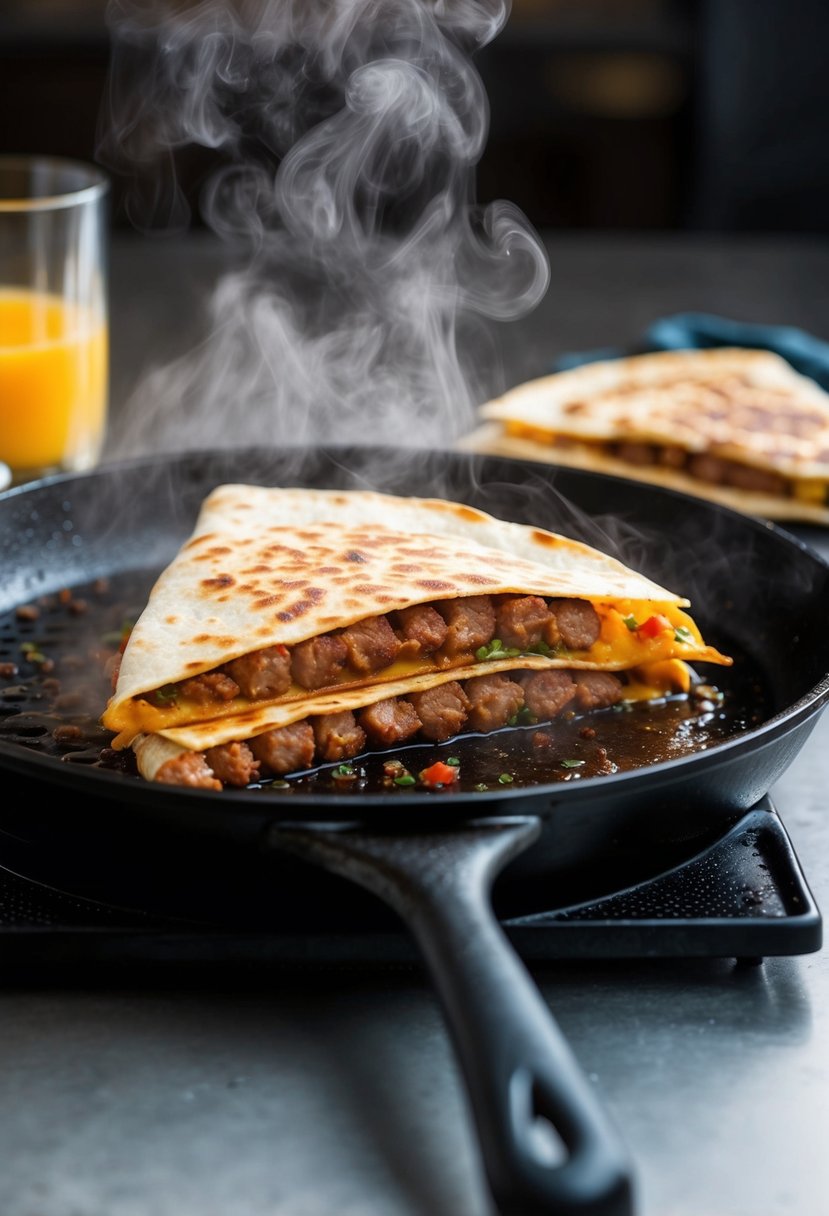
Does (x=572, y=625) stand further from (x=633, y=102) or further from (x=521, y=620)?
(x=633, y=102)

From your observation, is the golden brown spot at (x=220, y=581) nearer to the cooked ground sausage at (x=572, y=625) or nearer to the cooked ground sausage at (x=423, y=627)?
the cooked ground sausage at (x=423, y=627)

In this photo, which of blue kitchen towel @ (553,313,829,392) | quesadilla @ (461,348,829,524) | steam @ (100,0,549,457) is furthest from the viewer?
blue kitchen towel @ (553,313,829,392)

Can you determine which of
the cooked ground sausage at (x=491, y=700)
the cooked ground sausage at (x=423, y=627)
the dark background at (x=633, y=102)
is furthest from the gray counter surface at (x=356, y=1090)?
the dark background at (x=633, y=102)

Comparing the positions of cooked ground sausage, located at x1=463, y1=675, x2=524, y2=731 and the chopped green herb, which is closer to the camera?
cooked ground sausage, located at x1=463, y1=675, x2=524, y2=731

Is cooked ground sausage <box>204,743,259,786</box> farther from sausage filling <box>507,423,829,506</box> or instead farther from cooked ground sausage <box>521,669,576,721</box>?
sausage filling <box>507,423,829,506</box>

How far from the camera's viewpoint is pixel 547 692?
85.7 inches

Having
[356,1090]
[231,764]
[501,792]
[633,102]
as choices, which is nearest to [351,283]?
[231,764]

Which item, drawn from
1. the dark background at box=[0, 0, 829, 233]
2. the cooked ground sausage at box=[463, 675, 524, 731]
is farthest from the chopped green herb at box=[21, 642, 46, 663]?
the dark background at box=[0, 0, 829, 233]

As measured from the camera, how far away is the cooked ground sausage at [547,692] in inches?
85.2

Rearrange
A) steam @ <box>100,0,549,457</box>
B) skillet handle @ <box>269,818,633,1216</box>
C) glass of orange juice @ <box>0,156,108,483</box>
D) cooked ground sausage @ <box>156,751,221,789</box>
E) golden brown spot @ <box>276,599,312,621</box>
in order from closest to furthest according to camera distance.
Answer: skillet handle @ <box>269,818,633,1216</box> < cooked ground sausage @ <box>156,751,221,789</box> < golden brown spot @ <box>276,599,312,621</box> < glass of orange juice @ <box>0,156,108,483</box> < steam @ <box>100,0,549,457</box>

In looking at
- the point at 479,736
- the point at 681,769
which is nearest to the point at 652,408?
the point at 479,736

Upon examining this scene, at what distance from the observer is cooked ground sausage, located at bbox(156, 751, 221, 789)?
6.01ft

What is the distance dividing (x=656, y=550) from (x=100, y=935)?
54.2 inches

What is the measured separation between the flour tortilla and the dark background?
14.8 ft
